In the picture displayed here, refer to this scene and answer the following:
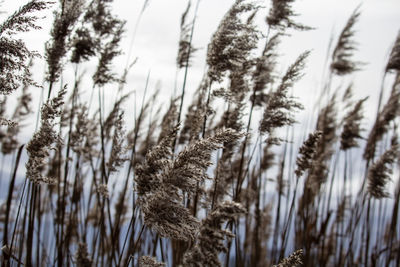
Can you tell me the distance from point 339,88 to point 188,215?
3931mm

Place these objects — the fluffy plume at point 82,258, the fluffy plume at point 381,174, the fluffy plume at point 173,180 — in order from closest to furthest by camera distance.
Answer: the fluffy plume at point 173,180 < the fluffy plume at point 82,258 < the fluffy plume at point 381,174

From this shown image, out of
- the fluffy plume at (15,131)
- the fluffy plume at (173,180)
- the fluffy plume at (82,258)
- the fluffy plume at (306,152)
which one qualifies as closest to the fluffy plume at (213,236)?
the fluffy plume at (173,180)

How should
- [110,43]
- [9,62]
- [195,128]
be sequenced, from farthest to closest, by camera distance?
1. [110,43]
2. [195,128]
3. [9,62]

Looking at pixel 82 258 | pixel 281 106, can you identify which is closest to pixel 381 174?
pixel 281 106

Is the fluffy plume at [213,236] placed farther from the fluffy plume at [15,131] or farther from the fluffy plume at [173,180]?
the fluffy plume at [15,131]

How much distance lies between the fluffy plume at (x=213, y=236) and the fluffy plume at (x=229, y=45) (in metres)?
1.47

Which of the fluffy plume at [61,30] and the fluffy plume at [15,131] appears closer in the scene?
the fluffy plume at [61,30]

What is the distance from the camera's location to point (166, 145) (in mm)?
1444

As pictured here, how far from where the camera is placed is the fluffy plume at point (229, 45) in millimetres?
2469

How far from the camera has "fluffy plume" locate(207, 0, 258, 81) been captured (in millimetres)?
2469

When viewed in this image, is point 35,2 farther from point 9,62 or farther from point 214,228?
point 214,228

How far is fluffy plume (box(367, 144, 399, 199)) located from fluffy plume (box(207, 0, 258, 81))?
5.60ft

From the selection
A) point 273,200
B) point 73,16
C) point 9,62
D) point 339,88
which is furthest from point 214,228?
point 273,200

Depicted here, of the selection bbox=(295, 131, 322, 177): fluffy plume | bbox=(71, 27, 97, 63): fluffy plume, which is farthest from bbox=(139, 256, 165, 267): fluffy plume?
bbox=(71, 27, 97, 63): fluffy plume
